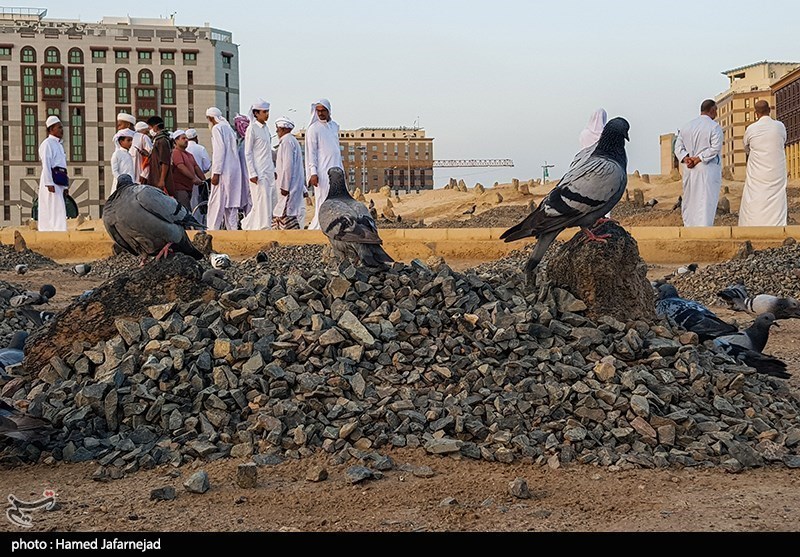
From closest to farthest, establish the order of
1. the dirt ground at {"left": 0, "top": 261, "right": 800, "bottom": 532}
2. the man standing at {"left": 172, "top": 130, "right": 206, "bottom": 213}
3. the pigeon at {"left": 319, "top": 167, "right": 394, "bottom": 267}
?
the dirt ground at {"left": 0, "top": 261, "right": 800, "bottom": 532}
the pigeon at {"left": 319, "top": 167, "right": 394, "bottom": 267}
the man standing at {"left": 172, "top": 130, "right": 206, "bottom": 213}

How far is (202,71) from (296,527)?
77.3 meters

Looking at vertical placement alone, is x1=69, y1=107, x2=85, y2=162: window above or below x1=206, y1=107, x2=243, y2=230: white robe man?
above

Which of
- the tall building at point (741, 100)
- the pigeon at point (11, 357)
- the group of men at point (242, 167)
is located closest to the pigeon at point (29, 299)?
the pigeon at point (11, 357)

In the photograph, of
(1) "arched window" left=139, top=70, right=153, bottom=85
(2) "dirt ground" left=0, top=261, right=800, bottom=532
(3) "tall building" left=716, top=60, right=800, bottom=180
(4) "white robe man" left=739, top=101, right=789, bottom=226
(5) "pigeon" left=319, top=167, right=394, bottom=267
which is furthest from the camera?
(1) "arched window" left=139, top=70, right=153, bottom=85

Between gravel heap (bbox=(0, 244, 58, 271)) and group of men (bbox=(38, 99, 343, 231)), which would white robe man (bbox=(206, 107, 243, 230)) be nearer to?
group of men (bbox=(38, 99, 343, 231))

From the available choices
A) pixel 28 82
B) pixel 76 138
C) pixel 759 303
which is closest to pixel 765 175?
pixel 759 303

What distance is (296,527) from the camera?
4.13 metres

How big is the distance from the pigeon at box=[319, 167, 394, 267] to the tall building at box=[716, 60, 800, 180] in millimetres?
64918

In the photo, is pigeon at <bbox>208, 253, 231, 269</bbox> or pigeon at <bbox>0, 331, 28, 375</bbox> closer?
pigeon at <bbox>0, 331, 28, 375</bbox>

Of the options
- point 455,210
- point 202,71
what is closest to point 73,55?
point 202,71

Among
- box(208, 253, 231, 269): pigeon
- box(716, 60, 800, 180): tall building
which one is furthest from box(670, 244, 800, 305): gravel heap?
box(716, 60, 800, 180): tall building

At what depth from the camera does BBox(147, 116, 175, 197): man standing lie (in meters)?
14.0

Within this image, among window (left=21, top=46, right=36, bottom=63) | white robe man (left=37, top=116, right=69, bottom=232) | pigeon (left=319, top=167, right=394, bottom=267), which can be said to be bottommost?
pigeon (left=319, top=167, right=394, bottom=267)
